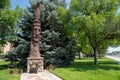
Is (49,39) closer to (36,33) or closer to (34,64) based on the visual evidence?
(36,33)

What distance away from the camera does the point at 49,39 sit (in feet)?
61.0

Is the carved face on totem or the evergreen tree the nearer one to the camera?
the carved face on totem

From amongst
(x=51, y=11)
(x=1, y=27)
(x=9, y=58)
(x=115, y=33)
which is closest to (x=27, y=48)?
(x=9, y=58)

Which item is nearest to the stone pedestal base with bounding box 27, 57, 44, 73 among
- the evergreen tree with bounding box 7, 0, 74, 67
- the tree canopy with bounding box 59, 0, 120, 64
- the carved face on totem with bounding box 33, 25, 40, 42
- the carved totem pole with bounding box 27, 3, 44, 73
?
the carved totem pole with bounding box 27, 3, 44, 73

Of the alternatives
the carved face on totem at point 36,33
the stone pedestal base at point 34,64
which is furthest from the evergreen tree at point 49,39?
the stone pedestal base at point 34,64

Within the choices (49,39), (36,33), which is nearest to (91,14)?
(49,39)

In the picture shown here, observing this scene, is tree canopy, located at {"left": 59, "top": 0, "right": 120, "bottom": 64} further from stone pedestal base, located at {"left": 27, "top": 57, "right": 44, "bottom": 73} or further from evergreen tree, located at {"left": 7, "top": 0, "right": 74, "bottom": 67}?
stone pedestal base, located at {"left": 27, "top": 57, "right": 44, "bottom": 73}

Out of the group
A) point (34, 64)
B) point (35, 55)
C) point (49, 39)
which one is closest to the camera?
point (34, 64)

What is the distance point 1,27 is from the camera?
1675 cm

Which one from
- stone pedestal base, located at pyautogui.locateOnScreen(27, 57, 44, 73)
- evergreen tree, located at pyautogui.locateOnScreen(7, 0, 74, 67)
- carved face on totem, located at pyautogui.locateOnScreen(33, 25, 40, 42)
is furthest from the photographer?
Result: evergreen tree, located at pyautogui.locateOnScreen(7, 0, 74, 67)

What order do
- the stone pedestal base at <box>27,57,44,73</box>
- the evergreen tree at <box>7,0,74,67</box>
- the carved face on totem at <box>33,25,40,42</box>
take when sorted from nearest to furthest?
1. the stone pedestal base at <box>27,57,44,73</box>
2. the carved face on totem at <box>33,25,40,42</box>
3. the evergreen tree at <box>7,0,74,67</box>

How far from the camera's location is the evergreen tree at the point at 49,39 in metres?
17.9

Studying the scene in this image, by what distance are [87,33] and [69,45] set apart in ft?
7.08

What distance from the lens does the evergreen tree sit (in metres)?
17.9
